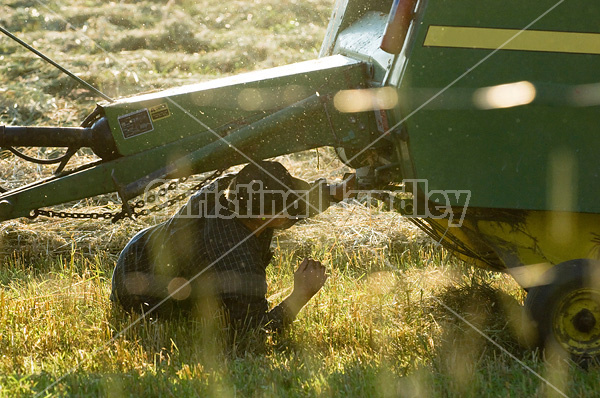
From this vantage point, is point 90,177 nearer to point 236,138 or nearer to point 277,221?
point 236,138

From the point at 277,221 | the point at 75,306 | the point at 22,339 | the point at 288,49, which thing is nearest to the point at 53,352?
the point at 22,339

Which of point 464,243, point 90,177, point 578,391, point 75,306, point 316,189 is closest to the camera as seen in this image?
point 578,391

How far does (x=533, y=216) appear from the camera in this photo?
150 inches

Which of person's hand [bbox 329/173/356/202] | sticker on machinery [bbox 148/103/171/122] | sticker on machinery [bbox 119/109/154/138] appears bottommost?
person's hand [bbox 329/173/356/202]

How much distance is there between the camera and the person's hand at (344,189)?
3.88 meters

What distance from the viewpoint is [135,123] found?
12.0 ft

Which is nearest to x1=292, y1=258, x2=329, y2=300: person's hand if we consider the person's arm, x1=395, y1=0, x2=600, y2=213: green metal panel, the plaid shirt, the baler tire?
the person's arm

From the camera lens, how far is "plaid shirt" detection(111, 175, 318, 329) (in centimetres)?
389

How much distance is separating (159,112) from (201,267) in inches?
32.7

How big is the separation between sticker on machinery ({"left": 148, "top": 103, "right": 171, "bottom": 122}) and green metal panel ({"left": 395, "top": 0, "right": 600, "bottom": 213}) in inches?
43.2

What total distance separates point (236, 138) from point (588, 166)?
1642mm

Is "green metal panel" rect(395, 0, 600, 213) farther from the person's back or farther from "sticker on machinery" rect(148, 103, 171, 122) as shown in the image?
"sticker on machinery" rect(148, 103, 171, 122)

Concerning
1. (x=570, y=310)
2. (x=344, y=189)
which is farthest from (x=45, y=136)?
(x=570, y=310)

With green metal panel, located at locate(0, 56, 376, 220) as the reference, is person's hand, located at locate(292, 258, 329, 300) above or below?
below
